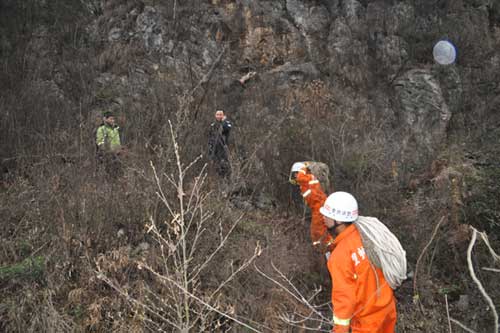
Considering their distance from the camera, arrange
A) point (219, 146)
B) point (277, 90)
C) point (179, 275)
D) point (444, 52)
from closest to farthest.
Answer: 1. point (179, 275)
2. point (219, 146)
3. point (277, 90)
4. point (444, 52)

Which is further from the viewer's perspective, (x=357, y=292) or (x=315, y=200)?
(x=315, y=200)

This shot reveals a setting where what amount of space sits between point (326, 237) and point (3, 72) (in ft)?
23.7

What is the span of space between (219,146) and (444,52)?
37.4 ft

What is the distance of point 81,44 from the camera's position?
12.8m

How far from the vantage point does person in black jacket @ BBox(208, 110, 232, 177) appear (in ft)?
23.7

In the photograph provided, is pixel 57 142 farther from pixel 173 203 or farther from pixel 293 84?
pixel 293 84

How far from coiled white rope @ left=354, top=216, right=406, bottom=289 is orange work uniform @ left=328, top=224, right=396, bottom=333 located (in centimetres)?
5

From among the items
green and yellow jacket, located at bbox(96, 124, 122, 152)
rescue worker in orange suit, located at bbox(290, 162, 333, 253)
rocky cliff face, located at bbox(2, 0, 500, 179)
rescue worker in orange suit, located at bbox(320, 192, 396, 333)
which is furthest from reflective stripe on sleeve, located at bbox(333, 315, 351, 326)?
rocky cliff face, located at bbox(2, 0, 500, 179)

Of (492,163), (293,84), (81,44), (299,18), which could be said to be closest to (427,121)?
(293,84)

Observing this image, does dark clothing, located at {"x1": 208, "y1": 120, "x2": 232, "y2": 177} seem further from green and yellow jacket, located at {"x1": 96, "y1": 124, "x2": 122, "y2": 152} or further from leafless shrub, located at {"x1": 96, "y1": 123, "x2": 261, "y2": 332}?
green and yellow jacket, located at {"x1": 96, "y1": 124, "x2": 122, "y2": 152}

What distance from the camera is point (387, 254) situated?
293cm

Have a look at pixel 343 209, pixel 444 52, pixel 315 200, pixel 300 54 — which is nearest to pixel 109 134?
pixel 315 200

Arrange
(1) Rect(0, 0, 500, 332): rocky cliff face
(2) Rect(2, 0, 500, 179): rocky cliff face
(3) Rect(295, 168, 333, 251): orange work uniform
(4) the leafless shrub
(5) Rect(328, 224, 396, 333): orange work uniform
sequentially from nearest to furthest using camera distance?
(4) the leafless shrub < (5) Rect(328, 224, 396, 333): orange work uniform < (3) Rect(295, 168, 333, 251): orange work uniform < (1) Rect(0, 0, 500, 332): rocky cliff face < (2) Rect(2, 0, 500, 179): rocky cliff face

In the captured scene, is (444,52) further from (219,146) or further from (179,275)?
(179,275)
